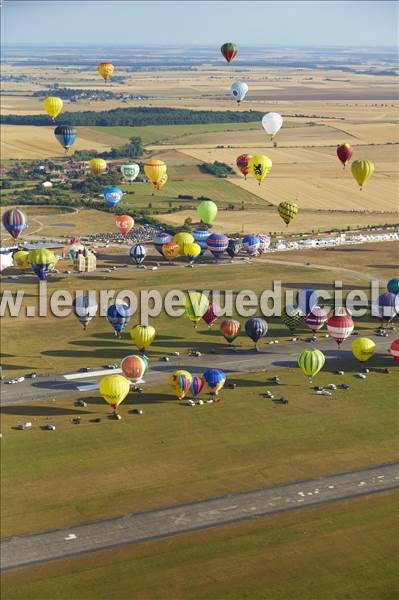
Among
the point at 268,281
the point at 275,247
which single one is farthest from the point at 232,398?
the point at 275,247

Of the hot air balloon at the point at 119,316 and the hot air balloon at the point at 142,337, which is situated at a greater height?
the hot air balloon at the point at 119,316

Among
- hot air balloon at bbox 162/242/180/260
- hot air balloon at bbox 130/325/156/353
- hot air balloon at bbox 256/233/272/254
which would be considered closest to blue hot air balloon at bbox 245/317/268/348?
hot air balloon at bbox 130/325/156/353

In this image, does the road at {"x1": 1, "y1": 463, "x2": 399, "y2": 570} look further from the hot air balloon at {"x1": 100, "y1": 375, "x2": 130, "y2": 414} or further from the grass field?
the hot air balloon at {"x1": 100, "y1": 375, "x2": 130, "y2": 414}

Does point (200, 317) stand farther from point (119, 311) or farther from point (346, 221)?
point (346, 221)

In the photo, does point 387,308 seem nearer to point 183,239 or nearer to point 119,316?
point 119,316

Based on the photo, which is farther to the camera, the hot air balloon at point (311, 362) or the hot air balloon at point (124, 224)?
the hot air balloon at point (124, 224)

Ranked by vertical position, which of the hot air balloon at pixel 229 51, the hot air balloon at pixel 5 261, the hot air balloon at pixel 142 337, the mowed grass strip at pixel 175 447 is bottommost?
the mowed grass strip at pixel 175 447

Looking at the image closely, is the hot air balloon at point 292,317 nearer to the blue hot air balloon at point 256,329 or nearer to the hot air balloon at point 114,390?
the blue hot air balloon at point 256,329

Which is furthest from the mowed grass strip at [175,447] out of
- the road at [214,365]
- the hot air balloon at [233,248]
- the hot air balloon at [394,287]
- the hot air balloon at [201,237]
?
the hot air balloon at [201,237]
